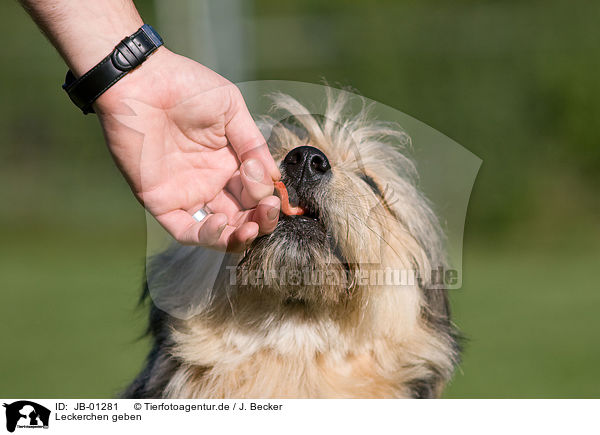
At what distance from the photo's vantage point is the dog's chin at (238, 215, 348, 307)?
2602 mm

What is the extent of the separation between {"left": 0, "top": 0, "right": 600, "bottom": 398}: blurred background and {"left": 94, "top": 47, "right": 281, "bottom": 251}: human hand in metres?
3.94

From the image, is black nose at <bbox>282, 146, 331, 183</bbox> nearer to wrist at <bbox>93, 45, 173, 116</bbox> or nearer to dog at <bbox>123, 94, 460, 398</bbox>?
dog at <bbox>123, 94, 460, 398</bbox>

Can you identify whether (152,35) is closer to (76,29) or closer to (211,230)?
(76,29)

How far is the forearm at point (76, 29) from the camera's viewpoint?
2531mm

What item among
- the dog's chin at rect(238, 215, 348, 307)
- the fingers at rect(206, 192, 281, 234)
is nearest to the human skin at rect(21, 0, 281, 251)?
the fingers at rect(206, 192, 281, 234)

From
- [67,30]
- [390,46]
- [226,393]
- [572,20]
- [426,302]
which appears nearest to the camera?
[67,30]

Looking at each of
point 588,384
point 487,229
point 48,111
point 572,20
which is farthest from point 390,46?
point 588,384

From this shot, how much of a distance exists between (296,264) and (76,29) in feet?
3.85

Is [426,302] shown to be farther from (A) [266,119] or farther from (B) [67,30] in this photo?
(B) [67,30]

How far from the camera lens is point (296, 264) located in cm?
261

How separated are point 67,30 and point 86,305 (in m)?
6.64

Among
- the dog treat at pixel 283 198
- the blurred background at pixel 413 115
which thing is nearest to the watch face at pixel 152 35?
the dog treat at pixel 283 198

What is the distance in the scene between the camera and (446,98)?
1019 cm
